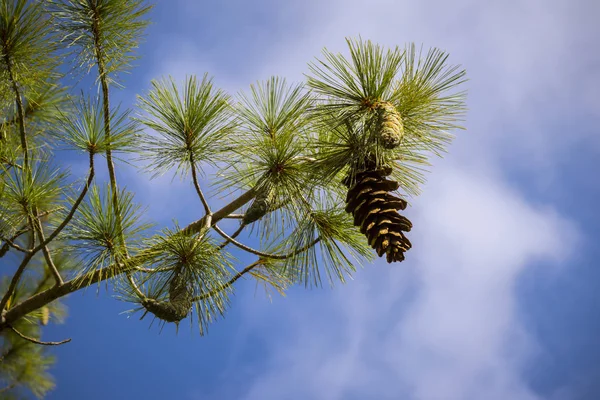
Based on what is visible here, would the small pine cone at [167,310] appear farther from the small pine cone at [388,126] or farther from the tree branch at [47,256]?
the small pine cone at [388,126]

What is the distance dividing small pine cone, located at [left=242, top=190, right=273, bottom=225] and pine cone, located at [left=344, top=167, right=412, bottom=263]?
0.23 m

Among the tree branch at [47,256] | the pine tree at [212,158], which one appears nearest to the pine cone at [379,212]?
the pine tree at [212,158]

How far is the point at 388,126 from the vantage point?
4.04 feet

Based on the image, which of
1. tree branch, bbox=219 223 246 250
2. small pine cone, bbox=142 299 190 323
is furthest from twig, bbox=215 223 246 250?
small pine cone, bbox=142 299 190 323

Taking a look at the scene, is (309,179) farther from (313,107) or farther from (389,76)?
(389,76)

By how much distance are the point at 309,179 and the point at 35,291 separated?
179 centimetres

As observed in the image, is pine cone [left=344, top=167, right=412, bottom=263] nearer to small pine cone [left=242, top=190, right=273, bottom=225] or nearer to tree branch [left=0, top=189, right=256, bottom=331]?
small pine cone [left=242, top=190, right=273, bottom=225]

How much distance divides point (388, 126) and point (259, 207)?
15.5 inches

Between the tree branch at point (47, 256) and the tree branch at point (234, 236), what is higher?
the tree branch at point (234, 236)

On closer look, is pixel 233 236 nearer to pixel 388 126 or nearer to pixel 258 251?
pixel 258 251

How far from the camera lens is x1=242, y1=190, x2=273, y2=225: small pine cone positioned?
1462mm

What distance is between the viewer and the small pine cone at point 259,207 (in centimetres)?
146

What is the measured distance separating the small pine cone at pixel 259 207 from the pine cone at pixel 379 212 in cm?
23

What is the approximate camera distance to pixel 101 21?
5.60ft
